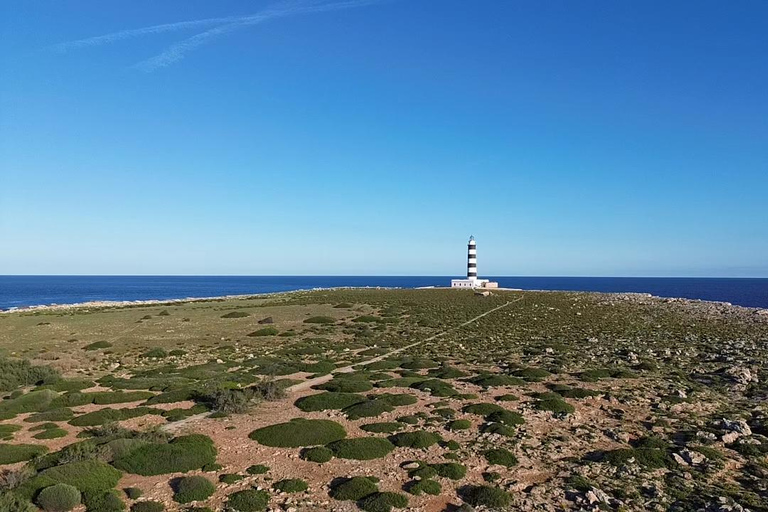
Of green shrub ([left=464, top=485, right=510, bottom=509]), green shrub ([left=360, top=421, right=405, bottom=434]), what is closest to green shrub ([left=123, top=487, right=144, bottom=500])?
green shrub ([left=360, top=421, right=405, bottom=434])

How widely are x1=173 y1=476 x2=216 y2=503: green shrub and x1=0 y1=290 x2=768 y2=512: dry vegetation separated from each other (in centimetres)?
6

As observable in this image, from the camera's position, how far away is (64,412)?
26047 mm

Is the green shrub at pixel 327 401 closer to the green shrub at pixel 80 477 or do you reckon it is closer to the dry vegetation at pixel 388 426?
the dry vegetation at pixel 388 426

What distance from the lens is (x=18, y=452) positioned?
65.3ft

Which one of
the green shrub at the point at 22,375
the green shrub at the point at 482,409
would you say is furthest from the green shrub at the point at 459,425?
the green shrub at the point at 22,375

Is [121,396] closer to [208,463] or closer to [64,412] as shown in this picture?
[64,412]

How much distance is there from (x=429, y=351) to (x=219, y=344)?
21.6m

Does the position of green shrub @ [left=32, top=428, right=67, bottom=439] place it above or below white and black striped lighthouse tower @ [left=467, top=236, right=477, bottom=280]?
below

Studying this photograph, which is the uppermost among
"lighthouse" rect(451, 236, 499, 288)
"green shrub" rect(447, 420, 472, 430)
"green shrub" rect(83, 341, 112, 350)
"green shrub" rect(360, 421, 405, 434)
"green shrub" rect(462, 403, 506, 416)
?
"lighthouse" rect(451, 236, 499, 288)

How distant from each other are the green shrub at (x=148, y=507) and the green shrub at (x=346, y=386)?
15.0 m

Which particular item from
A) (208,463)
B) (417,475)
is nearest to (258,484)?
(208,463)

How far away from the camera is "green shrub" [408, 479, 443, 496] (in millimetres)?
16875

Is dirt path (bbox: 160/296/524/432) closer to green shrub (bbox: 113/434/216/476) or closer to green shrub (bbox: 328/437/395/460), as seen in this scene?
green shrub (bbox: 113/434/216/476)

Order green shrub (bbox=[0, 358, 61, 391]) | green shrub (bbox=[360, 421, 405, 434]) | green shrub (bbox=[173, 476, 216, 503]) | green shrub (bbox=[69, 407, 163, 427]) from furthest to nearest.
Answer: green shrub (bbox=[0, 358, 61, 391]) < green shrub (bbox=[69, 407, 163, 427]) < green shrub (bbox=[360, 421, 405, 434]) < green shrub (bbox=[173, 476, 216, 503])
